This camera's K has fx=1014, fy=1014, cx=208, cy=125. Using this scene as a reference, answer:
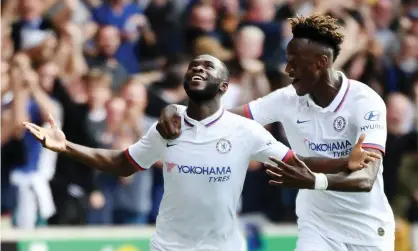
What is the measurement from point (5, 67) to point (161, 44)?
6.81ft

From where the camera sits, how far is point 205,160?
22.7ft

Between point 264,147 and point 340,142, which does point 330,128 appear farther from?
point 264,147

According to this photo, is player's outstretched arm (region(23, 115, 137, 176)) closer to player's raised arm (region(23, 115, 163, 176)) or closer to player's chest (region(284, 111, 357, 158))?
player's raised arm (region(23, 115, 163, 176))

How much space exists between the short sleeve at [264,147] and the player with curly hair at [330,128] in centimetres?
53

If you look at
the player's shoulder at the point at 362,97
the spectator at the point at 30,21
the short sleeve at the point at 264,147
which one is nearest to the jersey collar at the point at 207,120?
the short sleeve at the point at 264,147

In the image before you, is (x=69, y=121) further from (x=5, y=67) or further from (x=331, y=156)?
(x=331, y=156)

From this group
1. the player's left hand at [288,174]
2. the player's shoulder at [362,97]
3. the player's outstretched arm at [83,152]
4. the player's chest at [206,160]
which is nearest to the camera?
the player's left hand at [288,174]

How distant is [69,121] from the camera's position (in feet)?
36.4

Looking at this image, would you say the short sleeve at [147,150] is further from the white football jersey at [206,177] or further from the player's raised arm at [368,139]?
the player's raised arm at [368,139]

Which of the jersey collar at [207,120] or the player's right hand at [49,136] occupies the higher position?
the jersey collar at [207,120]

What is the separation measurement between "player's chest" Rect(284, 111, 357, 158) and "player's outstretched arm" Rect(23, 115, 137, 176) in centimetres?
130

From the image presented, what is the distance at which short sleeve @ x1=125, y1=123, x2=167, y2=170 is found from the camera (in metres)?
7.09

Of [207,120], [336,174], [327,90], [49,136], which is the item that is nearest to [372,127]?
[327,90]

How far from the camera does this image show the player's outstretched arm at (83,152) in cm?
701
